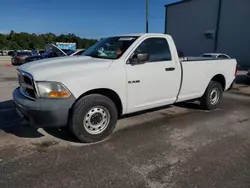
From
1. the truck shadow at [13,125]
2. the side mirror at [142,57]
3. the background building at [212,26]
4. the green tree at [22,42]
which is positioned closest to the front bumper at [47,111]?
the truck shadow at [13,125]

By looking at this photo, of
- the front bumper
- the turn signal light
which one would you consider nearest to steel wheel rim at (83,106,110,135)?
the front bumper

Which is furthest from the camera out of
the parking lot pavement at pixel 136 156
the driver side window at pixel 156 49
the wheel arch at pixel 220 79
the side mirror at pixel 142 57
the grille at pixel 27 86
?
the wheel arch at pixel 220 79

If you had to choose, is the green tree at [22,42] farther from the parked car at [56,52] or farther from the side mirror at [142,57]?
the side mirror at [142,57]

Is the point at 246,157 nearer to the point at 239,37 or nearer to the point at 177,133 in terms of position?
the point at 177,133

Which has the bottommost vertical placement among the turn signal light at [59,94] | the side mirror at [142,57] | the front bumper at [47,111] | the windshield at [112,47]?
the front bumper at [47,111]

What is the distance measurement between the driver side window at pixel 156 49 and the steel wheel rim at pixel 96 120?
1273mm

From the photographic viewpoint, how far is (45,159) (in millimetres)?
3422

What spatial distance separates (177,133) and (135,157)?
133 centimetres

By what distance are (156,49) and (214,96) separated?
8.19ft

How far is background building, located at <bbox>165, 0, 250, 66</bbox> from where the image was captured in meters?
23.6

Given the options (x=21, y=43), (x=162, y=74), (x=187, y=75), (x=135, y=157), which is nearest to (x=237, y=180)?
(x=135, y=157)

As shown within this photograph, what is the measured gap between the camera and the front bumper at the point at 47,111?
349 cm

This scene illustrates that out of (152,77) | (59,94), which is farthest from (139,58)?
(59,94)

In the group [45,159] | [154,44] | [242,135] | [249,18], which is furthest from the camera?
[249,18]
